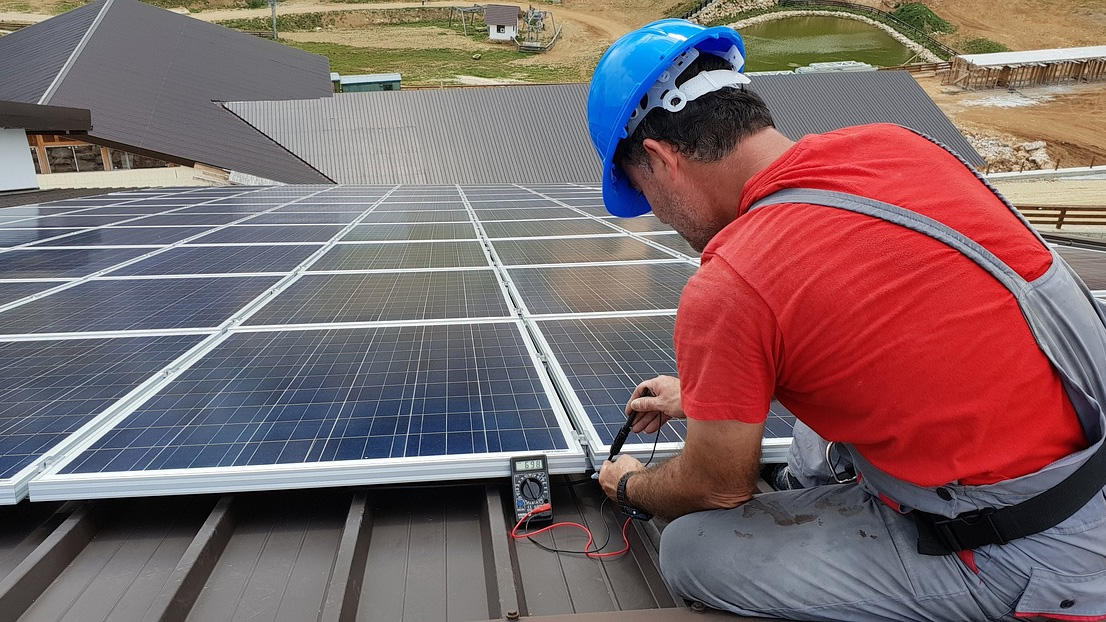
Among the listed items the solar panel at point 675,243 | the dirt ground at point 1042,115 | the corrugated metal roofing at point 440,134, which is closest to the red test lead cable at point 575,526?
the solar panel at point 675,243

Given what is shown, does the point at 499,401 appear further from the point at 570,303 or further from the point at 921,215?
the point at 921,215

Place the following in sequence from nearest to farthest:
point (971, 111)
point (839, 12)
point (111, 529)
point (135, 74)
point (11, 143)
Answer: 1. point (111, 529)
2. point (11, 143)
3. point (135, 74)
4. point (971, 111)
5. point (839, 12)

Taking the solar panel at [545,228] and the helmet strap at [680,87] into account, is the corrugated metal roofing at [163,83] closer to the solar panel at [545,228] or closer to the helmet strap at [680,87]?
the solar panel at [545,228]

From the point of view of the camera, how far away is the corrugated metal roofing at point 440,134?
74.8 ft

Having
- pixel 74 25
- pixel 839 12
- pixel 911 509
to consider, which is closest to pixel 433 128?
pixel 74 25

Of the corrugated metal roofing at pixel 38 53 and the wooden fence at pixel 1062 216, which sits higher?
the corrugated metal roofing at pixel 38 53

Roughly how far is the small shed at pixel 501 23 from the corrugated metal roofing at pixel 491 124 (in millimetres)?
48896

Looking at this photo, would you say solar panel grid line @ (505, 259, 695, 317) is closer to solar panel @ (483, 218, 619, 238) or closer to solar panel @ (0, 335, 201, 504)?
solar panel @ (483, 218, 619, 238)

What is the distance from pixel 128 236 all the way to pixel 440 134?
17.1 m

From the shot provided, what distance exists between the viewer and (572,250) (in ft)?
24.3

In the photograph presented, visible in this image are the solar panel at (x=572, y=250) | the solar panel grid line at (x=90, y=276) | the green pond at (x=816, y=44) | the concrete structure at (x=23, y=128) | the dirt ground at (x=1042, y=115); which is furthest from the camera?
the green pond at (x=816, y=44)

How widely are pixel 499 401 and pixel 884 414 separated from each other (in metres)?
2.01

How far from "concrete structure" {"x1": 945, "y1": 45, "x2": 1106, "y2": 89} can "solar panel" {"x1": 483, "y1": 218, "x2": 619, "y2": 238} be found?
53118 mm

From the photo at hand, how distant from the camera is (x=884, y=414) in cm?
191
